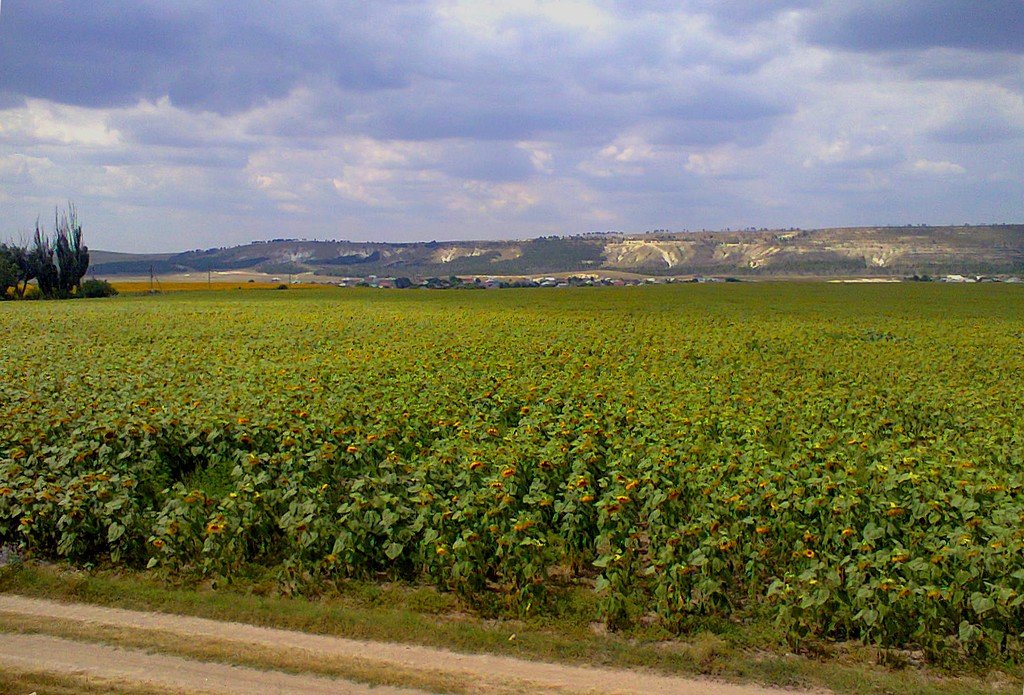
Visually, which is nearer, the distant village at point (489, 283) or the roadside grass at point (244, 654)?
the roadside grass at point (244, 654)

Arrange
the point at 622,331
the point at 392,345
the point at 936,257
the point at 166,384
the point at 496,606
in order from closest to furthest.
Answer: the point at 496,606 → the point at 166,384 → the point at 392,345 → the point at 622,331 → the point at 936,257

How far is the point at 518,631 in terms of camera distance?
7711mm

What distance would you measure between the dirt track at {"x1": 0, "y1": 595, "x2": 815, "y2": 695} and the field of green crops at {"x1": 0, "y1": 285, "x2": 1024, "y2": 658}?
39.4 inches

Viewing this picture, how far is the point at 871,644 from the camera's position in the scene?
24.0 ft

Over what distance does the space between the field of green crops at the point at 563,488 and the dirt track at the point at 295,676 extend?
1.00m

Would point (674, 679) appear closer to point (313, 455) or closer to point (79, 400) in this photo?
point (313, 455)

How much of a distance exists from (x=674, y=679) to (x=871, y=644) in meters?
1.85

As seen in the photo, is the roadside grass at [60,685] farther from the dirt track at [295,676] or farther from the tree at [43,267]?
the tree at [43,267]

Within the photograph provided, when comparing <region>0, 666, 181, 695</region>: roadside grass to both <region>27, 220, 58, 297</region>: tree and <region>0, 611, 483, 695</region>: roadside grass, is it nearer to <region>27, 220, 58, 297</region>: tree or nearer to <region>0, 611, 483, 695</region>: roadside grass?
<region>0, 611, 483, 695</region>: roadside grass

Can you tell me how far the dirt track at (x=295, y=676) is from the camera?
21.7 ft

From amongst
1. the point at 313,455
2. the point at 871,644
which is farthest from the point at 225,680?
the point at 871,644

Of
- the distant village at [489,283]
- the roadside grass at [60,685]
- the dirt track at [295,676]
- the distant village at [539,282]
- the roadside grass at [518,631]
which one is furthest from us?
the distant village at [539,282]

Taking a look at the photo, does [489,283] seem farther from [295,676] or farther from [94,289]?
[295,676]

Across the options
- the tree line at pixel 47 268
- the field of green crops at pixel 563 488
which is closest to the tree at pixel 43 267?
the tree line at pixel 47 268
